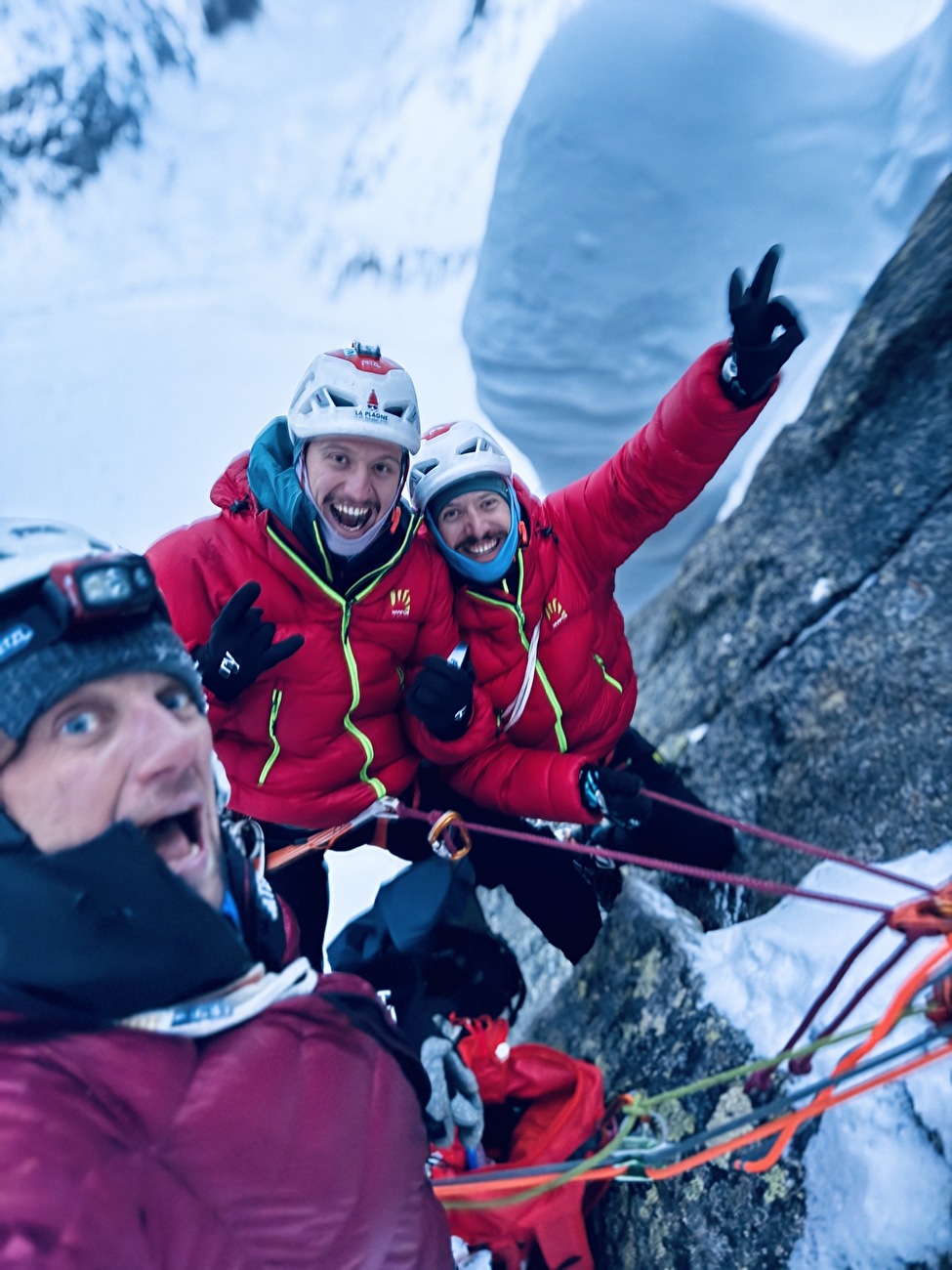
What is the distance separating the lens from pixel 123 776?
30.0 inches

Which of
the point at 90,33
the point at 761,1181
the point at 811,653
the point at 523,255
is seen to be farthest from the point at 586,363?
the point at 90,33

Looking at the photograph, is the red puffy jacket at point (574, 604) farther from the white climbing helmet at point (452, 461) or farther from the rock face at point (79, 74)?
the rock face at point (79, 74)

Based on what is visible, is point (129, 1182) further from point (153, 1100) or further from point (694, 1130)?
point (694, 1130)

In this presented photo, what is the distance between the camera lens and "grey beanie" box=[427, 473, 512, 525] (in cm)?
178

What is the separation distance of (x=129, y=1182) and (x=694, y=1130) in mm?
1254

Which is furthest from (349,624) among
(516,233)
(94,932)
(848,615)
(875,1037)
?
(516,233)

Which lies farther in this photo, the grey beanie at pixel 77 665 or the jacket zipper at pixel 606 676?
the jacket zipper at pixel 606 676

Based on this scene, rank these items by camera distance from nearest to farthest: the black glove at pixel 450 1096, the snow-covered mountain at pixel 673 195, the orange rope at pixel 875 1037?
the orange rope at pixel 875 1037, the black glove at pixel 450 1096, the snow-covered mountain at pixel 673 195

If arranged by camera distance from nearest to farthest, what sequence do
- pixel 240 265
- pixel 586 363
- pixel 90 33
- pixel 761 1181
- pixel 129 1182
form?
pixel 129 1182 → pixel 761 1181 → pixel 586 363 → pixel 90 33 → pixel 240 265

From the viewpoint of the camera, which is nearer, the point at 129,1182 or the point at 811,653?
the point at 129,1182

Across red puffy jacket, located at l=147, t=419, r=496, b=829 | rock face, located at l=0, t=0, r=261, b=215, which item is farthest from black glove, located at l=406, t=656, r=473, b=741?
rock face, located at l=0, t=0, r=261, b=215

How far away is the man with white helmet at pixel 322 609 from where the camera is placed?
1608 mm

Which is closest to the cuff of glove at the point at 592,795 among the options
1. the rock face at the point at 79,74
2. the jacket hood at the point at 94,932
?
the jacket hood at the point at 94,932

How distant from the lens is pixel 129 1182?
62cm
